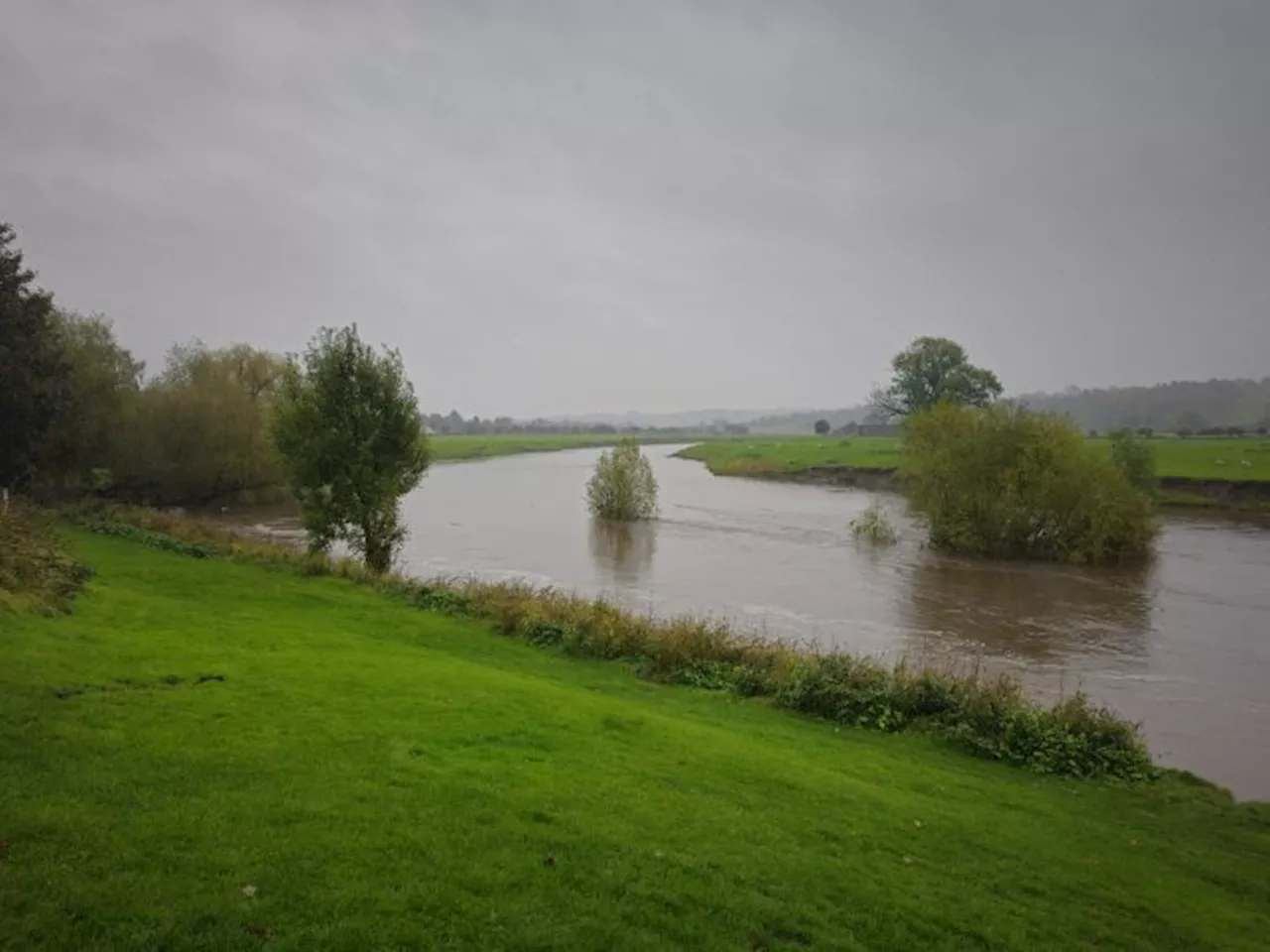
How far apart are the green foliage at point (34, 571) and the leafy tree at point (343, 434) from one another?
27.9 feet

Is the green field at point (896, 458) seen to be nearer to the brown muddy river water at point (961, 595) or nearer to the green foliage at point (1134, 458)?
the green foliage at point (1134, 458)

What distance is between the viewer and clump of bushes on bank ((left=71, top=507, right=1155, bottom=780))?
48.3 ft

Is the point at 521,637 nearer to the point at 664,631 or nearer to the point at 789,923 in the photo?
the point at 664,631

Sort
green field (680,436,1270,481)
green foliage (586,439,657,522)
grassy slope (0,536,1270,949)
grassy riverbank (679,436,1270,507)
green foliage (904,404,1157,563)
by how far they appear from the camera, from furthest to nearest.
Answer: green field (680,436,1270,481) → grassy riverbank (679,436,1270,507) → green foliage (586,439,657,522) → green foliage (904,404,1157,563) → grassy slope (0,536,1270,949)

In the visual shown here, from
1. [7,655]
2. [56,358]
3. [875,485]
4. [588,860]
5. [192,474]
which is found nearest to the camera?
[588,860]

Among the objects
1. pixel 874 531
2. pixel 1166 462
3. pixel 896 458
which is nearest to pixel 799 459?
pixel 896 458

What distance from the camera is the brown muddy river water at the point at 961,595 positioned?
70.1 ft

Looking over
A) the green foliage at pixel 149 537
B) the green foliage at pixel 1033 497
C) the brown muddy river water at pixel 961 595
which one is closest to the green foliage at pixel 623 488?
the brown muddy river water at pixel 961 595

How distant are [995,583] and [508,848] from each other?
117 ft

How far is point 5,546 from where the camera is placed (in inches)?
658

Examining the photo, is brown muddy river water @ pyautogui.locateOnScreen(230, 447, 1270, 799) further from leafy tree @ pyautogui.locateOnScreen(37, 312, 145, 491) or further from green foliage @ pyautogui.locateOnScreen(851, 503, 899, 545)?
leafy tree @ pyautogui.locateOnScreen(37, 312, 145, 491)

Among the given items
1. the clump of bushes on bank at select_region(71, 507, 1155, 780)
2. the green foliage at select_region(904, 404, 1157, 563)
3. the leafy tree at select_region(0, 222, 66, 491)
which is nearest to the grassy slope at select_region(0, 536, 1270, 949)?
the clump of bushes on bank at select_region(71, 507, 1155, 780)

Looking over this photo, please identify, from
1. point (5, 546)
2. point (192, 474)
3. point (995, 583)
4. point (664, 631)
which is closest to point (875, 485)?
point (995, 583)

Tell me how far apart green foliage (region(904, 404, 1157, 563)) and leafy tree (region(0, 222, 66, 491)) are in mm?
45822
